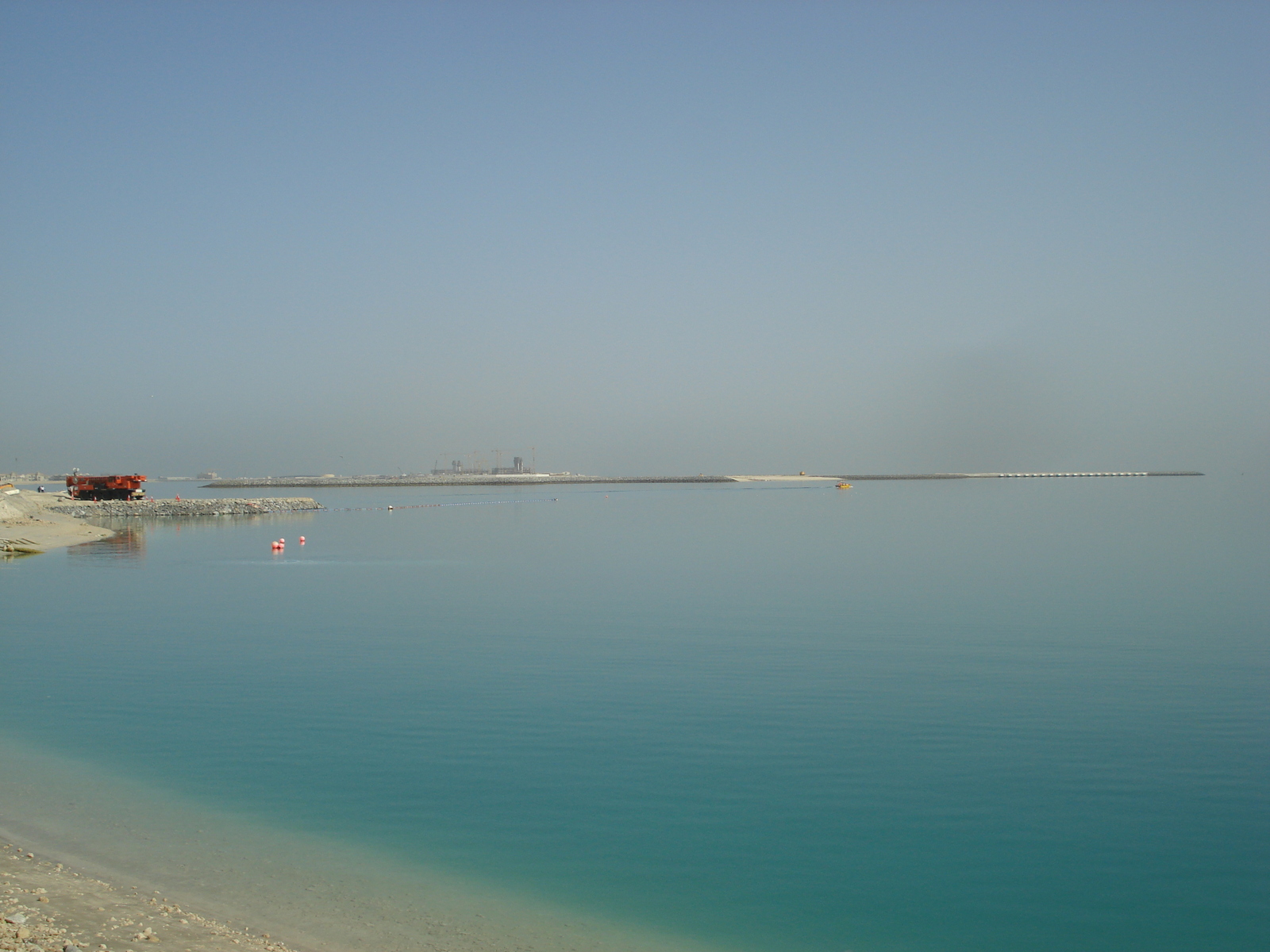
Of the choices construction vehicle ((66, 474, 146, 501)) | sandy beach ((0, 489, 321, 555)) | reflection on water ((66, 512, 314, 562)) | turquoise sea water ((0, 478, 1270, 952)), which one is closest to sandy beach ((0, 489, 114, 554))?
sandy beach ((0, 489, 321, 555))

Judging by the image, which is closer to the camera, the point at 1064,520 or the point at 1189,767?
the point at 1189,767

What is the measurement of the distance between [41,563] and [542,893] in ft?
130

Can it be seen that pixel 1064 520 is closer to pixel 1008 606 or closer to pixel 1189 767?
Result: pixel 1008 606

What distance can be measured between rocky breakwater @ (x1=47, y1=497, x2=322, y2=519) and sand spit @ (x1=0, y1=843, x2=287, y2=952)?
74194 mm

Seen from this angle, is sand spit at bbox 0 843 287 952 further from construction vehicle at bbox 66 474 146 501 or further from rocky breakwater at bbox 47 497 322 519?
construction vehicle at bbox 66 474 146 501

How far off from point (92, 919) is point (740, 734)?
9.05 m

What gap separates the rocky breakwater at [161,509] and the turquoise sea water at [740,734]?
159 ft

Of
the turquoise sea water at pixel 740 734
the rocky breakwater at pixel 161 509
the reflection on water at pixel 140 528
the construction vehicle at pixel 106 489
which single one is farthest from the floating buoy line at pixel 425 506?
the turquoise sea water at pixel 740 734

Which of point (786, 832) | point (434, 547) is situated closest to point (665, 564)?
point (434, 547)

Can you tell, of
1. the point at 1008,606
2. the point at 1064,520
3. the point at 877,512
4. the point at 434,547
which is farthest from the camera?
the point at 877,512

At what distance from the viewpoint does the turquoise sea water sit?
9.68 m

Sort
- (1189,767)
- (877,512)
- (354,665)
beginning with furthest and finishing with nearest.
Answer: (877,512) → (354,665) → (1189,767)

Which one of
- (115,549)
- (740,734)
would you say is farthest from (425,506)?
→ (740,734)

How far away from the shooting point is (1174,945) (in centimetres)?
873
